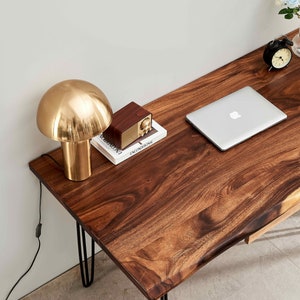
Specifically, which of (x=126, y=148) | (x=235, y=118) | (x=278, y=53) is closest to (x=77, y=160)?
(x=126, y=148)

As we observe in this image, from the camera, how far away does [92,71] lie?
1483 mm

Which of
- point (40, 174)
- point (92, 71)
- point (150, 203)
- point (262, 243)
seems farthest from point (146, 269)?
point (262, 243)

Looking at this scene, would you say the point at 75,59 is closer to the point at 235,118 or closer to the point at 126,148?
the point at 126,148

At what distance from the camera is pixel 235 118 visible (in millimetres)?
1634

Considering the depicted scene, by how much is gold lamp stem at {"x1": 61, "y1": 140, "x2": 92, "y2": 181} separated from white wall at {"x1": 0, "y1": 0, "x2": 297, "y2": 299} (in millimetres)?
119

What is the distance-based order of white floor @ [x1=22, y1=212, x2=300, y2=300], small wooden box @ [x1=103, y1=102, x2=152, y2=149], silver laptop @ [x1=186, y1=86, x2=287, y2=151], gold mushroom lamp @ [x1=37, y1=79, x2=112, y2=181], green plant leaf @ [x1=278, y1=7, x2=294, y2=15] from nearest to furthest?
gold mushroom lamp @ [x1=37, y1=79, x2=112, y2=181] < small wooden box @ [x1=103, y1=102, x2=152, y2=149] < silver laptop @ [x1=186, y1=86, x2=287, y2=151] < green plant leaf @ [x1=278, y1=7, x2=294, y2=15] < white floor @ [x1=22, y1=212, x2=300, y2=300]

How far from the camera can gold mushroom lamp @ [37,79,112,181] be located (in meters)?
1.29

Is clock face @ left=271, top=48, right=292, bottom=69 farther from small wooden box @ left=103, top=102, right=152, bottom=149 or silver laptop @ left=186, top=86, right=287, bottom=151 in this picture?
small wooden box @ left=103, top=102, right=152, bottom=149

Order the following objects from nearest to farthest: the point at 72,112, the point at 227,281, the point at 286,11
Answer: the point at 72,112 → the point at 286,11 → the point at 227,281

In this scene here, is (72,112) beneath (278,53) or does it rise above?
above

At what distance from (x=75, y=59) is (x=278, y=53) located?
687mm

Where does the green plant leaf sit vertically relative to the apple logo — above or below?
above

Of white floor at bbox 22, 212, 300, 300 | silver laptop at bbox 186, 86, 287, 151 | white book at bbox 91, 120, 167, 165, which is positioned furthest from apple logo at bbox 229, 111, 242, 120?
white floor at bbox 22, 212, 300, 300

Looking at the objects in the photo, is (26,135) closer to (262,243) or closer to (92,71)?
(92,71)
